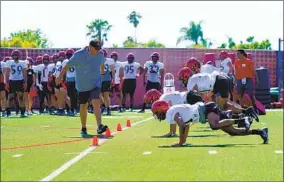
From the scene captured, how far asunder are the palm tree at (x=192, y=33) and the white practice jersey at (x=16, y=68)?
85351 millimetres

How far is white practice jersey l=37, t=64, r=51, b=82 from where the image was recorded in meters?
26.4

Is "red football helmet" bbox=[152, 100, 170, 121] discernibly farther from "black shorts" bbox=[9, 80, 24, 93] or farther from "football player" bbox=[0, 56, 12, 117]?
"football player" bbox=[0, 56, 12, 117]

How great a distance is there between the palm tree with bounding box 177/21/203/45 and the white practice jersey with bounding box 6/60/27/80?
8535 centimetres

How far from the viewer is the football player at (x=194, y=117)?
1262 centimetres

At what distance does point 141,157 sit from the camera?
35.2ft

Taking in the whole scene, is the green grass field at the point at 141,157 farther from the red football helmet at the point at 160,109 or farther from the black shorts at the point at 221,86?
the black shorts at the point at 221,86

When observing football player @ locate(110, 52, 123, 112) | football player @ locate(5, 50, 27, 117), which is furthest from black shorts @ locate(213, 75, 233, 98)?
football player @ locate(110, 52, 123, 112)

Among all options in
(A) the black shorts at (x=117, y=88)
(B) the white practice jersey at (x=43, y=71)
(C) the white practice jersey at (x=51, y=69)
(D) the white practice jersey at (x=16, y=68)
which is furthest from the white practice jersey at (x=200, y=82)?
(A) the black shorts at (x=117, y=88)

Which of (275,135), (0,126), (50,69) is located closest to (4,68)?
(50,69)

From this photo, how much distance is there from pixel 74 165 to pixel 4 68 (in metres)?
15.2

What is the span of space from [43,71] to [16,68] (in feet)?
8.41

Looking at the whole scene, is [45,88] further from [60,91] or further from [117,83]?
[117,83]

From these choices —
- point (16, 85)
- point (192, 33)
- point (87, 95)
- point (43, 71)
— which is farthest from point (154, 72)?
point (192, 33)

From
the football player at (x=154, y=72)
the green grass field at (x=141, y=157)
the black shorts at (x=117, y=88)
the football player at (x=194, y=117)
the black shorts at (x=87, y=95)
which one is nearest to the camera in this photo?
the green grass field at (x=141, y=157)
